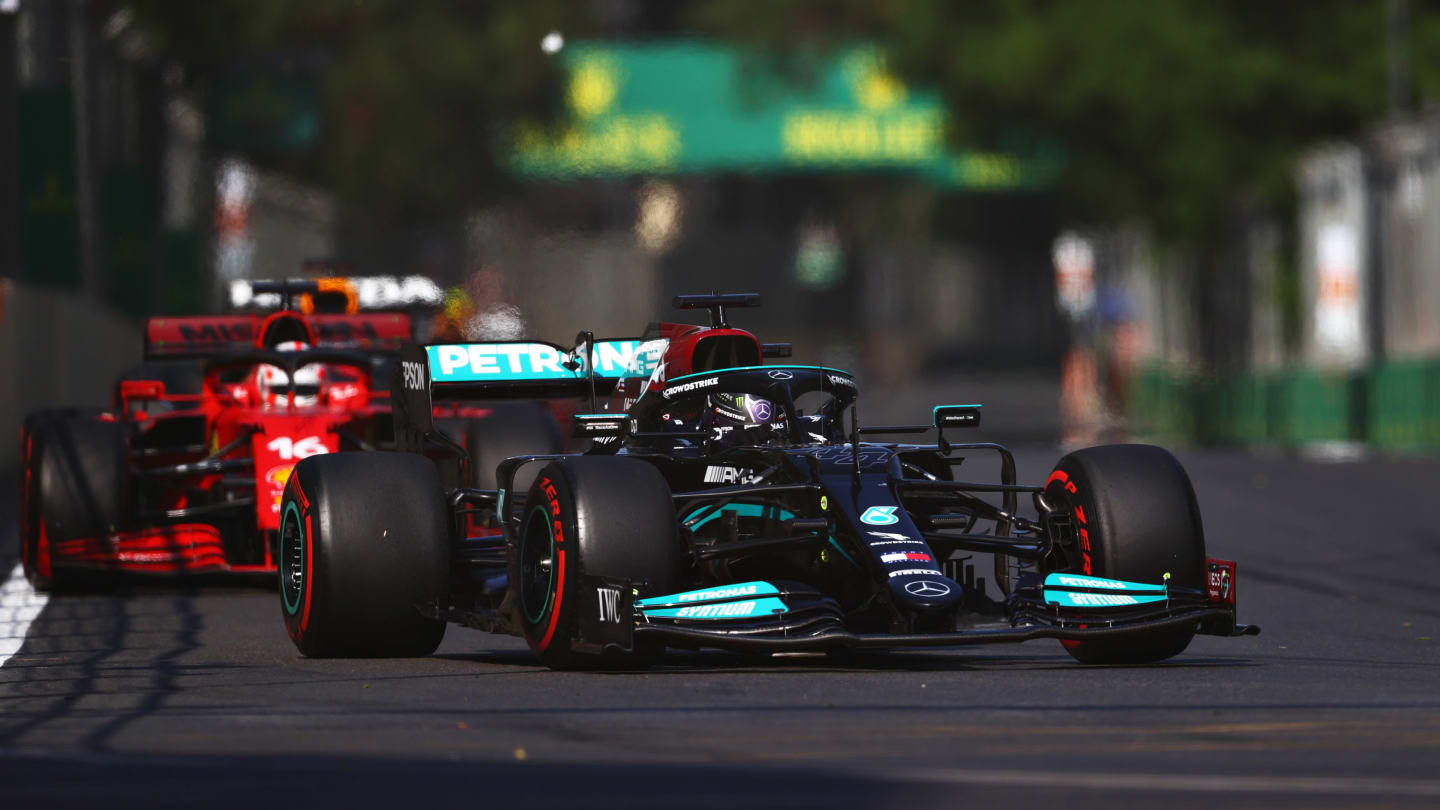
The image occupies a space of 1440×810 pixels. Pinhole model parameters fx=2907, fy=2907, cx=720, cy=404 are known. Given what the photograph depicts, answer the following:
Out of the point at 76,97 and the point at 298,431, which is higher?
the point at 76,97

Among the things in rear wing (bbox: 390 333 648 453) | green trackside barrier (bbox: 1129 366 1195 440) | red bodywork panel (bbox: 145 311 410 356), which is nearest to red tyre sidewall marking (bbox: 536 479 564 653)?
rear wing (bbox: 390 333 648 453)

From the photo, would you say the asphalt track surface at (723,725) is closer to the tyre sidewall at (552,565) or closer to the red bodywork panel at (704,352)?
the tyre sidewall at (552,565)

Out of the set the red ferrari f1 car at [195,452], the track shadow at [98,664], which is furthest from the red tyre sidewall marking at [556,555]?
the red ferrari f1 car at [195,452]

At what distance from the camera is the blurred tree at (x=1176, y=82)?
46469mm

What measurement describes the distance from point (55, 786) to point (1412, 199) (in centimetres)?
3285

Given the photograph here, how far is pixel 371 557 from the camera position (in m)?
10.7

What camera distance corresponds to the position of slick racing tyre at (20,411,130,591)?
1468 cm

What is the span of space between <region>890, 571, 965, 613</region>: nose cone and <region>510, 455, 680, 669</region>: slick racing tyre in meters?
0.77

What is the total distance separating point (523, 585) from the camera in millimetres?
10570

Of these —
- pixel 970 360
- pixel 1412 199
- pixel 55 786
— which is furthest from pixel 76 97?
pixel 970 360

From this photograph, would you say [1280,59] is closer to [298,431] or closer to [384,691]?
[298,431]

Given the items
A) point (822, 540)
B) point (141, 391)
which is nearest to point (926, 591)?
point (822, 540)

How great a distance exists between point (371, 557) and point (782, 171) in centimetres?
4906

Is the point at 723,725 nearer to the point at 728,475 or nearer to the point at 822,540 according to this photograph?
the point at 822,540
